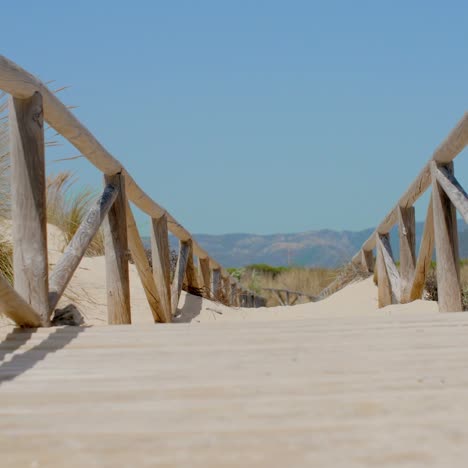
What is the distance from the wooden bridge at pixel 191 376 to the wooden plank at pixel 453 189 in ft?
0.03

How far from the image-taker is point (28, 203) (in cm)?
299

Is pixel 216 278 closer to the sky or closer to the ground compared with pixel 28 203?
closer to the sky

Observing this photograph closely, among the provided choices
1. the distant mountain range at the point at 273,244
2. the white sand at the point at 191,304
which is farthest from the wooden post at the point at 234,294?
the distant mountain range at the point at 273,244

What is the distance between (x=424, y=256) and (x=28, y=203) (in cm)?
294

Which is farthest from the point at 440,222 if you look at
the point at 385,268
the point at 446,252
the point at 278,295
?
the point at 278,295

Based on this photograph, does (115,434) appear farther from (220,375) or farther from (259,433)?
(220,375)

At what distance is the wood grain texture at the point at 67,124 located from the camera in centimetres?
279

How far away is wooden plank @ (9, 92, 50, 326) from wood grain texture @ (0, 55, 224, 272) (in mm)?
91

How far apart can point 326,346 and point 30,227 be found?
4.18ft

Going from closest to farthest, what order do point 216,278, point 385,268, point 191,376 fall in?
point 191,376 < point 385,268 < point 216,278

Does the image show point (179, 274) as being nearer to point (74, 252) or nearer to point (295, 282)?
point (74, 252)

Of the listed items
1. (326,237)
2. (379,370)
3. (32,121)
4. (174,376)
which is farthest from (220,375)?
(326,237)

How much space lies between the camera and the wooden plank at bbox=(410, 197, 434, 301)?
4715mm

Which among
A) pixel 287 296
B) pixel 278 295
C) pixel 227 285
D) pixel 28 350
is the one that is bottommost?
pixel 28 350
